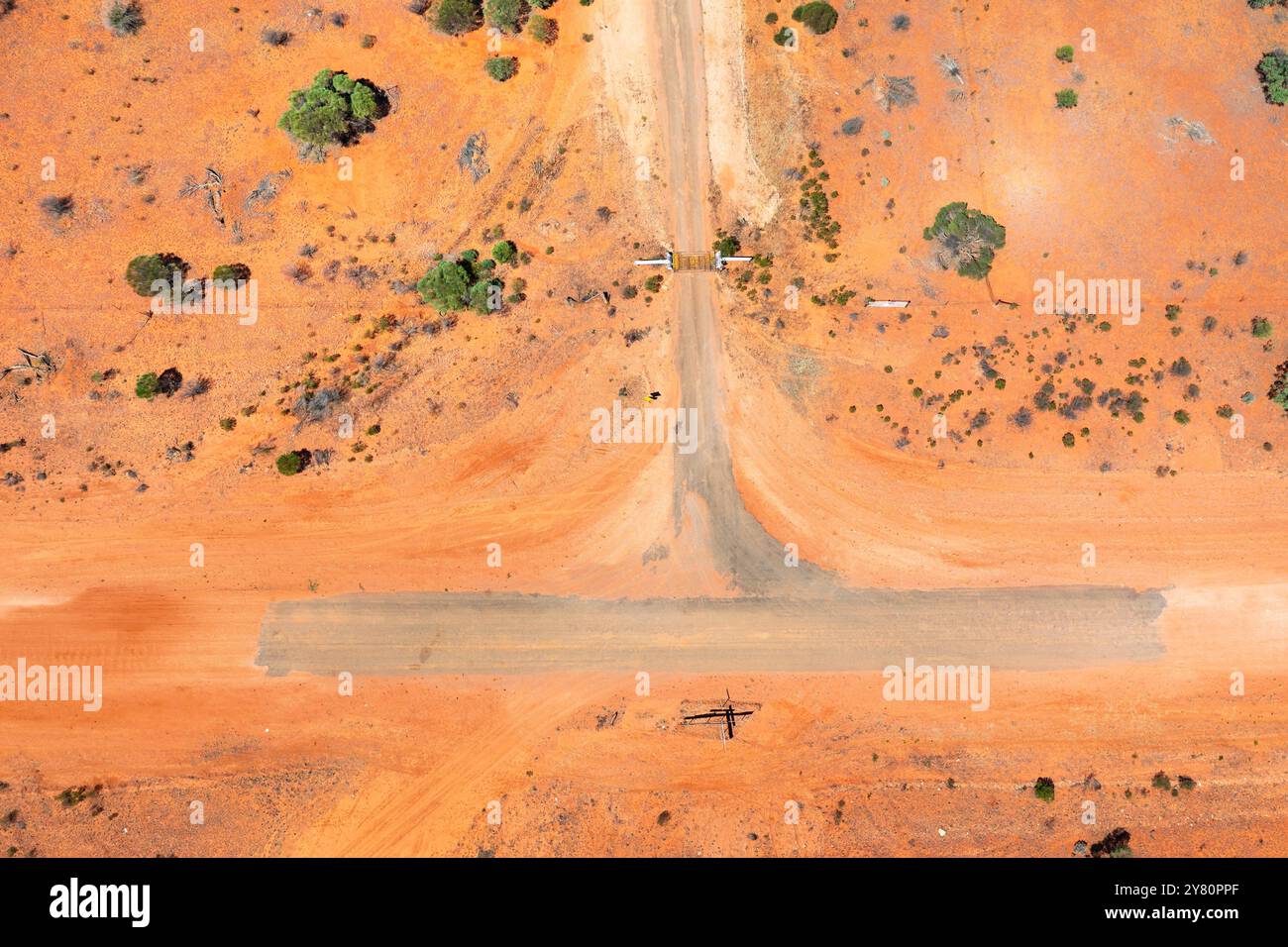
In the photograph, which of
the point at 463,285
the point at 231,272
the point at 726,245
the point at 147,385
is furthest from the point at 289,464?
the point at 726,245

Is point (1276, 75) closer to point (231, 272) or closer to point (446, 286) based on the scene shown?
point (446, 286)

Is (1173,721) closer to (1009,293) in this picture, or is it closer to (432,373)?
(1009,293)

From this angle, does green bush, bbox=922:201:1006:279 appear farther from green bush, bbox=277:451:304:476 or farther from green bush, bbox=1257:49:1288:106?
green bush, bbox=277:451:304:476

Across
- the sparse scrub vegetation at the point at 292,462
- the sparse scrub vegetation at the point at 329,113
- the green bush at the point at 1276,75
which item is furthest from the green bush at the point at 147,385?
the green bush at the point at 1276,75

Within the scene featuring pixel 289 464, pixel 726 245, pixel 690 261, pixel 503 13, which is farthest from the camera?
pixel 690 261

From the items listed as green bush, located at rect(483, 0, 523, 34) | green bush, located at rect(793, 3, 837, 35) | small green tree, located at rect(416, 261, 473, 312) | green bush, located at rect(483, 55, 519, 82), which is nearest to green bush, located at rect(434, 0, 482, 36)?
green bush, located at rect(483, 0, 523, 34)

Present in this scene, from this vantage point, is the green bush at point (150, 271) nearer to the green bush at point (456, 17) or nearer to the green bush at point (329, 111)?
the green bush at point (329, 111)
